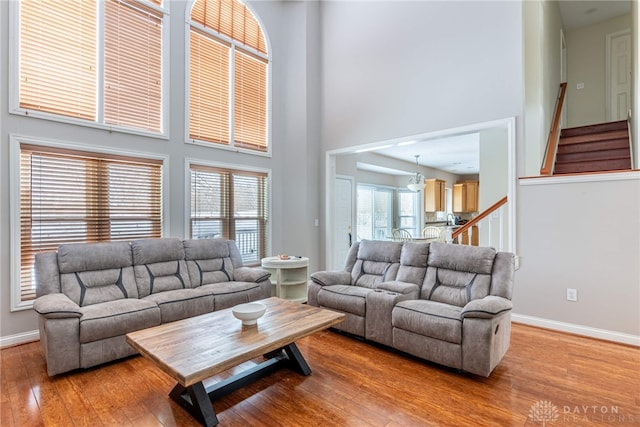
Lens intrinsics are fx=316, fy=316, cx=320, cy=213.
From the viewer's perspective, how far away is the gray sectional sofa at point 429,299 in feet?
7.88

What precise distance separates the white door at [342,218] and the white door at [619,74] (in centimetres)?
502

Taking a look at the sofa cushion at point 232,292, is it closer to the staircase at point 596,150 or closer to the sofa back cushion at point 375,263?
the sofa back cushion at point 375,263

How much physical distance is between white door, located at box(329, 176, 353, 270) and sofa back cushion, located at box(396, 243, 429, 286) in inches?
101

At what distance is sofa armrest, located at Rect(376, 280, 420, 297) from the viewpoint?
10.2 feet

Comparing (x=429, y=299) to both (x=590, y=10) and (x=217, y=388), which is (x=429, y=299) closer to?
(x=217, y=388)

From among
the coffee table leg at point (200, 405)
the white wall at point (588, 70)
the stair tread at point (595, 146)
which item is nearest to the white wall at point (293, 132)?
the coffee table leg at point (200, 405)

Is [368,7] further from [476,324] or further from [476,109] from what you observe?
[476,324]

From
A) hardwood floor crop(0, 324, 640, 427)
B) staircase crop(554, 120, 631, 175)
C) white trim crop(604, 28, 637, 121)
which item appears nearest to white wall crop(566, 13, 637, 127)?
white trim crop(604, 28, 637, 121)

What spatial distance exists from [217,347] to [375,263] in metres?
2.23

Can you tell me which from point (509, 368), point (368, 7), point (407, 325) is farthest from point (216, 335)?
point (368, 7)

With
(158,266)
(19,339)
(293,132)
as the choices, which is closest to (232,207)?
(158,266)

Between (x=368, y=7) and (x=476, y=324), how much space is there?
4880 mm

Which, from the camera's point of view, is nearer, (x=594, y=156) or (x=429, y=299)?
(x=429, y=299)

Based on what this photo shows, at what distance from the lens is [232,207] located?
4.89m
